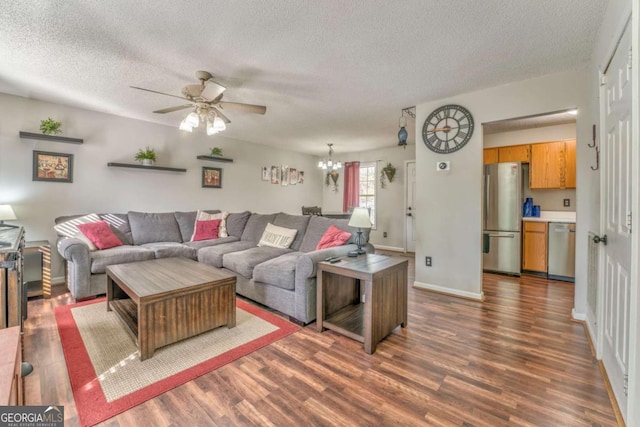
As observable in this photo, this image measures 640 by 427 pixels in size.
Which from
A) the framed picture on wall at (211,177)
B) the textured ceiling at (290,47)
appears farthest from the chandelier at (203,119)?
the framed picture on wall at (211,177)

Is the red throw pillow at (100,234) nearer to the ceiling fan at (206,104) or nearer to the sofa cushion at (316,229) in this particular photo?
the ceiling fan at (206,104)

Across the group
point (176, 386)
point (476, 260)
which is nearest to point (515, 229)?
point (476, 260)

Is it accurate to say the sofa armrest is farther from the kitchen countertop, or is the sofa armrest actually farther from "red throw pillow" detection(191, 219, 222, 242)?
the kitchen countertop

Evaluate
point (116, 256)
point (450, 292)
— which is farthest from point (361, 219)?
point (116, 256)

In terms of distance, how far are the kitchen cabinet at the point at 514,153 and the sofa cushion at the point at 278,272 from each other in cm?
398

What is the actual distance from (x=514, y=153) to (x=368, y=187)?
3.12m

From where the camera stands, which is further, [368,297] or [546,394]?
[368,297]

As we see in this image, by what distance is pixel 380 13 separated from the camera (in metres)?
1.91

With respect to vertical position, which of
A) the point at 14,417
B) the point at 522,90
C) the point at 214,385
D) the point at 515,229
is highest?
the point at 522,90

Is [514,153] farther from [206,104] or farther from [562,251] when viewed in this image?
[206,104]

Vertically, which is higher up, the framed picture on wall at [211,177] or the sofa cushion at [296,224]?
the framed picture on wall at [211,177]

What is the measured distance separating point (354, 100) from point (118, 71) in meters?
2.52

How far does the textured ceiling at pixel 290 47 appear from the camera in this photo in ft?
6.20

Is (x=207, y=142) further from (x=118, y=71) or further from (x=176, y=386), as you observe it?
(x=176, y=386)
